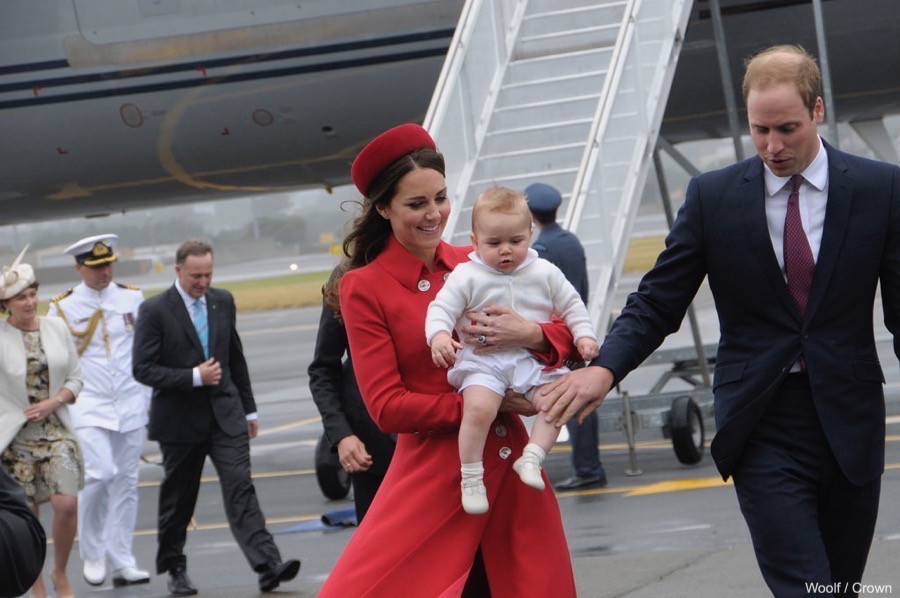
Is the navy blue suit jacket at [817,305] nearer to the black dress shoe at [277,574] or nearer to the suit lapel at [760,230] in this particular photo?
the suit lapel at [760,230]

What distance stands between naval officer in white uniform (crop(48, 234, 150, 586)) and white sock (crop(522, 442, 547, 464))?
5.22 meters

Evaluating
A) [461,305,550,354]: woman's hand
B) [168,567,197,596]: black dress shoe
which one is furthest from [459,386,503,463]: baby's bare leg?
[168,567,197,596]: black dress shoe

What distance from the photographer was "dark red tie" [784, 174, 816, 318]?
12.4 feet

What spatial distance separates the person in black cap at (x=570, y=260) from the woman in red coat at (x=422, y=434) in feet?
16.1

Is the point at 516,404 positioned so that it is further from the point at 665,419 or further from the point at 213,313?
the point at 665,419

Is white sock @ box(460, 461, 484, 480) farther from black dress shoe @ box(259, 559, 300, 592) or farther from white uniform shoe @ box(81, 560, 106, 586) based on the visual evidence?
white uniform shoe @ box(81, 560, 106, 586)

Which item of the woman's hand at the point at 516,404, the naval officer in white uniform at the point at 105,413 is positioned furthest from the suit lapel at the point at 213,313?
the woman's hand at the point at 516,404

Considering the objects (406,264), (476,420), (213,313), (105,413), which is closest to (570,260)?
(213,313)

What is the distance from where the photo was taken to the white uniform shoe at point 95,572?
8438 millimetres

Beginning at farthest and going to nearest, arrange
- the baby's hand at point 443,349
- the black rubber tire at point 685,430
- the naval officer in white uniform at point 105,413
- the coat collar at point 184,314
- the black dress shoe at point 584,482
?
1. the black rubber tire at point 685,430
2. the black dress shoe at point 584,482
3. the naval officer in white uniform at point 105,413
4. the coat collar at point 184,314
5. the baby's hand at point 443,349

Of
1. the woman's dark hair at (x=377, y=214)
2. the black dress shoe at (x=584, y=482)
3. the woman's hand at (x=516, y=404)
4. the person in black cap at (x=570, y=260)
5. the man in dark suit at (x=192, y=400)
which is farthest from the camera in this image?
the black dress shoe at (x=584, y=482)

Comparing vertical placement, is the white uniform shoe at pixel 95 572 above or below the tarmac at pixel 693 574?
below

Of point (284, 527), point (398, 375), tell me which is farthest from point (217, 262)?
point (398, 375)

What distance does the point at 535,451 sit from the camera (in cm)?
367
